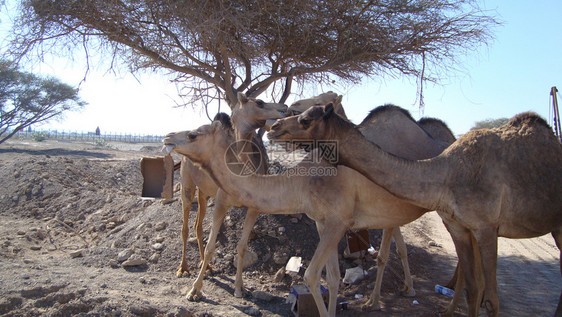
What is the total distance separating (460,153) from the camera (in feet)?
14.4

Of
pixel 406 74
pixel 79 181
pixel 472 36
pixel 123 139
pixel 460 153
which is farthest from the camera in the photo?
pixel 123 139

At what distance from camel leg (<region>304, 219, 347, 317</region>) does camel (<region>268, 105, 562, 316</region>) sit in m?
0.75

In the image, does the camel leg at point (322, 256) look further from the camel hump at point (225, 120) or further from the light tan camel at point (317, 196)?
the camel hump at point (225, 120)

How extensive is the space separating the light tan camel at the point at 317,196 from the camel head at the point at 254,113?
94 cm

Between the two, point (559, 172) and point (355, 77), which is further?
point (355, 77)

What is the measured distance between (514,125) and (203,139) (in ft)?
11.8

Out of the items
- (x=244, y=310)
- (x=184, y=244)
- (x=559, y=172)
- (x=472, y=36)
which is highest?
(x=472, y=36)

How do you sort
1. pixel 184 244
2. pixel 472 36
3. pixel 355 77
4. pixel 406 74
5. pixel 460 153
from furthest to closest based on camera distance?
pixel 355 77 → pixel 406 74 → pixel 472 36 → pixel 184 244 → pixel 460 153

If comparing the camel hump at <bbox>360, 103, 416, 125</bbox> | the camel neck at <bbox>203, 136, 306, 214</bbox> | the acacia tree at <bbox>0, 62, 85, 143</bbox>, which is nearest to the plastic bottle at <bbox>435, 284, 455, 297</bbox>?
the camel hump at <bbox>360, 103, 416, 125</bbox>

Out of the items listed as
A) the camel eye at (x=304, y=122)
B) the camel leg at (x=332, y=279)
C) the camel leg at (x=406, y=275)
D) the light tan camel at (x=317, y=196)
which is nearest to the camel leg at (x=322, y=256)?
the light tan camel at (x=317, y=196)

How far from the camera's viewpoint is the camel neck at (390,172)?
14.0ft

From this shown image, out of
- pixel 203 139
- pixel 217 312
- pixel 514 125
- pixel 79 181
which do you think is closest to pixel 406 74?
pixel 514 125

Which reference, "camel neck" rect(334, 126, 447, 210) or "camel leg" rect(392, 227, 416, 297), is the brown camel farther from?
"camel neck" rect(334, 126, 447, 210)

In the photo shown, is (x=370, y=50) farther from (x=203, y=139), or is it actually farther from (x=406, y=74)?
(x=203, y=139)
